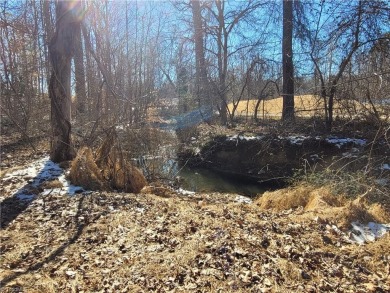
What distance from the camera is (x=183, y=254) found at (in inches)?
157

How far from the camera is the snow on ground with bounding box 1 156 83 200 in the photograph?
6543 mm

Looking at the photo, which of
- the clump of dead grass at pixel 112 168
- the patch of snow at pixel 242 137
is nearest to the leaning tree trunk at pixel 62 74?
the clump of dead grass at pixel 112 168

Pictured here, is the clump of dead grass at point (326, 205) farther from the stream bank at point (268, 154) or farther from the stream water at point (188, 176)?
the stream water at point (188, 176)

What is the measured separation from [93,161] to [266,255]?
17.0ft

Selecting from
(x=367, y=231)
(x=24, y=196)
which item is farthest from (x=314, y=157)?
(x=24, y=196)

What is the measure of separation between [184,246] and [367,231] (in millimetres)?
2689

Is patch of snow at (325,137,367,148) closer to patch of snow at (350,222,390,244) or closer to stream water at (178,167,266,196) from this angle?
stream water at (178,167,266,196)

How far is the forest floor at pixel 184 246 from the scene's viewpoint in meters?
3.50

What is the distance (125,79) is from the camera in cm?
1645

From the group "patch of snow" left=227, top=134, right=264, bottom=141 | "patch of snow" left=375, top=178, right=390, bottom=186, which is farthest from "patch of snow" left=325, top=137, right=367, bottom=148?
"patch of snow" left=375, top=178, right=390, bottom=186

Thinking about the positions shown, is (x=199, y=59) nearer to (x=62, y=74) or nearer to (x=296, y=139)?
(x=296, y=139)

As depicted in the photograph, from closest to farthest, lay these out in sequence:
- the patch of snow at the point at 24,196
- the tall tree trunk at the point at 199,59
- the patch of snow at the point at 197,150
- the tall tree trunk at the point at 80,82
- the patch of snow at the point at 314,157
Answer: the patch of snow at the point at 24,196 → the patch of snow at the point at 314,157 → the patch of snow at the point at 197,150 → the tall tree trunk at the point at 80,82 → the tall tree trunk at the point at 199,59

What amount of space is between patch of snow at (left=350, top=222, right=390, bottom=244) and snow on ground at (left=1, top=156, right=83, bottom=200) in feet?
16.9

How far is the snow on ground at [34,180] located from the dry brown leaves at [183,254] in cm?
93
